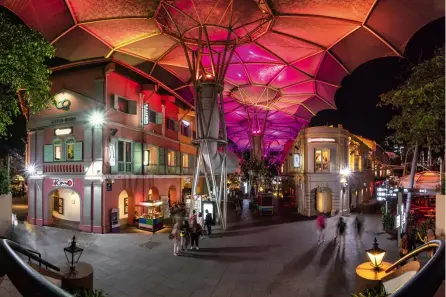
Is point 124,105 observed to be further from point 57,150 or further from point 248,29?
point 248,29

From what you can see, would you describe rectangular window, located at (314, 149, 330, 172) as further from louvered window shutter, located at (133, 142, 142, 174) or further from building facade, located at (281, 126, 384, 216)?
louvered window shutter, located at (133, 142, 142, 174)

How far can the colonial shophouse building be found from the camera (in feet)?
63.3

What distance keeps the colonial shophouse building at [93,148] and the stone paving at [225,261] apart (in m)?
2.47

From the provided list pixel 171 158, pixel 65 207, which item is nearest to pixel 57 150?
pixel 65 207

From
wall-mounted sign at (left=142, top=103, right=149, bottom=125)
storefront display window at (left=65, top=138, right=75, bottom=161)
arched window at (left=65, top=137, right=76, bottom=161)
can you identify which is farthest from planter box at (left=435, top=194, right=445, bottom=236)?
storefront display window at (left=65, top=138, right=75, bottom=161)

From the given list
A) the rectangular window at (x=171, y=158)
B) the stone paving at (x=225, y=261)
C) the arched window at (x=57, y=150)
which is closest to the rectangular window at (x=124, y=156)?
the arched window at (x=57, y=150)

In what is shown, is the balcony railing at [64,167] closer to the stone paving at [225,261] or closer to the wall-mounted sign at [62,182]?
the wall-mounted sign at [62,182]

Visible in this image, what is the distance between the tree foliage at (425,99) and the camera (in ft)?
28.7

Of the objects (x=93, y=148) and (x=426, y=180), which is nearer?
(x=426, y=180)

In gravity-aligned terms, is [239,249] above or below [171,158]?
below

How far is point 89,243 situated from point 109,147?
618 cm

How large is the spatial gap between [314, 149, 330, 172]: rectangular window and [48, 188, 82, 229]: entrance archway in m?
20.7

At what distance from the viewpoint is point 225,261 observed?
12898 mm

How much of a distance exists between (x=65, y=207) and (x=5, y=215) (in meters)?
11.6
